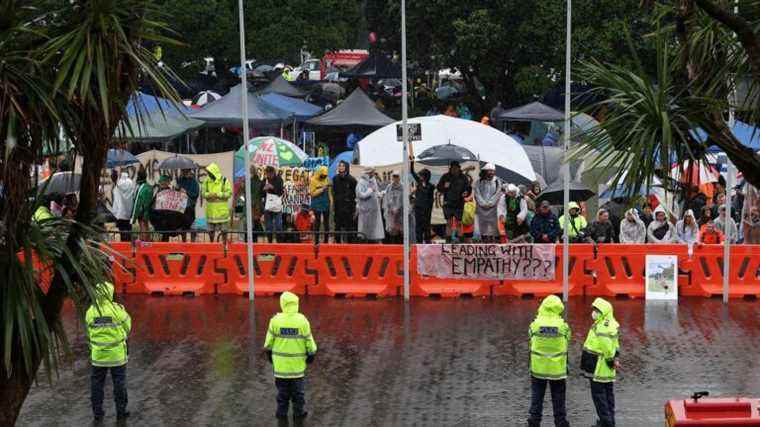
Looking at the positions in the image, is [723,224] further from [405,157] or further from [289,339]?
[289,339]

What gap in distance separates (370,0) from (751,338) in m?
32.4

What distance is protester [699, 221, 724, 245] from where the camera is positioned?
23.3 meters

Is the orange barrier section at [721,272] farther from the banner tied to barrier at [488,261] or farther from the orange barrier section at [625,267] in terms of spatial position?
the banner tied to barrier at [488,261]

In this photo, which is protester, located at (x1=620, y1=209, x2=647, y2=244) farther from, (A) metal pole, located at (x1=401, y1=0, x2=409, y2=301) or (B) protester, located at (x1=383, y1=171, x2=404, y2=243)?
(B) protester, located at (x1=383, y1=171, x2=404, y2=243)

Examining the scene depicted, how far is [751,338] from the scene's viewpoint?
1933cm

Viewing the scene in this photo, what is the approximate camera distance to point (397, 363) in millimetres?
17922

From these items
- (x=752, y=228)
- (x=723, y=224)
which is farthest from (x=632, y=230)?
(x=752, y=228)

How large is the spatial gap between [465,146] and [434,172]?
1453 mm

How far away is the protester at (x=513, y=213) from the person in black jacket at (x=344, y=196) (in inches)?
114

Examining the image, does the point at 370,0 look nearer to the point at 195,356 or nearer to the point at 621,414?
the point at 195,356

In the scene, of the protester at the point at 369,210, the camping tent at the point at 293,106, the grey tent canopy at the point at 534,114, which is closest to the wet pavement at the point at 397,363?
the protester at the point at 369,210

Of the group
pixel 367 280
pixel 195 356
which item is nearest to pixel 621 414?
pixel 195 356

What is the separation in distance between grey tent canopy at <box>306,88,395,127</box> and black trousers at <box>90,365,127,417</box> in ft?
62.0

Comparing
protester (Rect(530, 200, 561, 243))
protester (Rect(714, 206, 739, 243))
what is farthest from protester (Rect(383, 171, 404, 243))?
protester (Rect(714, 206, 739, 243))
